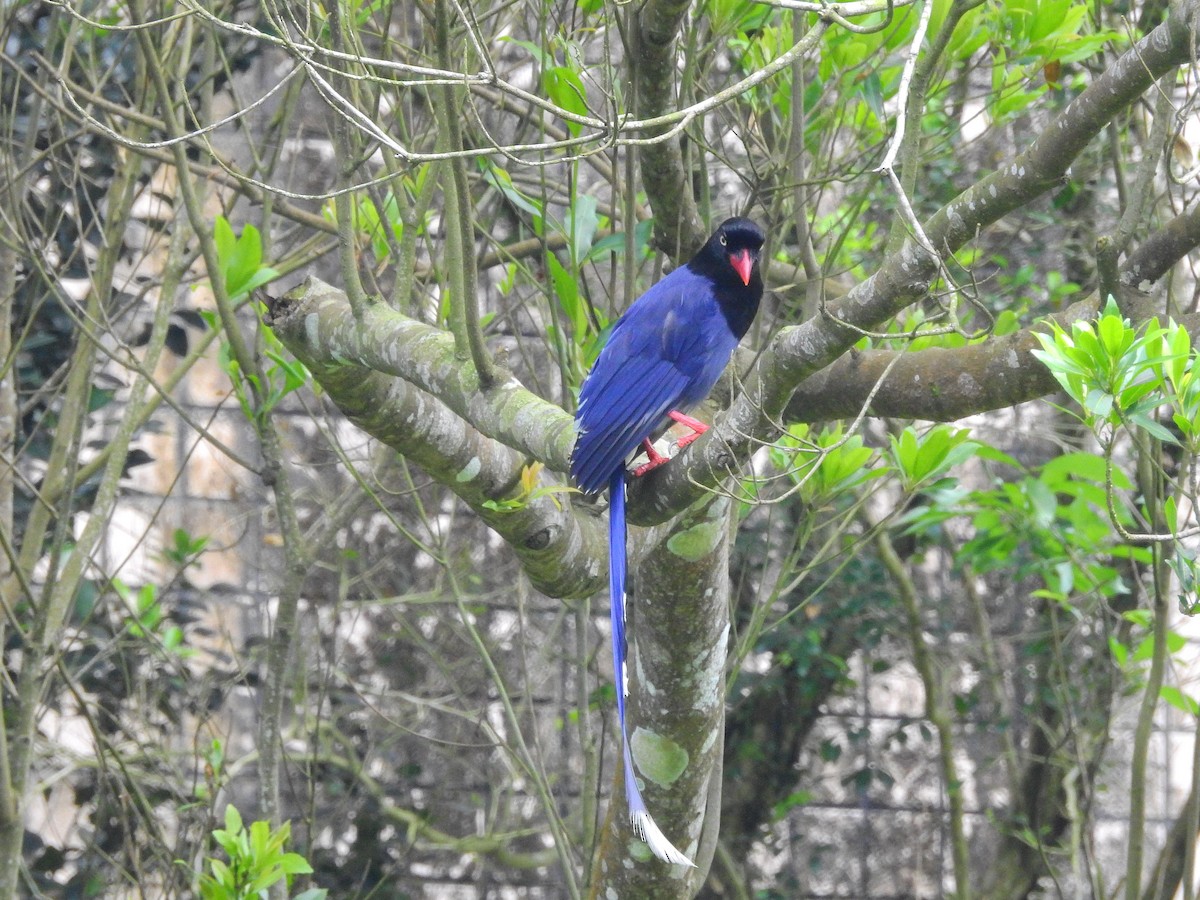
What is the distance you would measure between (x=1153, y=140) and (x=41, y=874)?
3818mm

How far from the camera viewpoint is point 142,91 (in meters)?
3.79

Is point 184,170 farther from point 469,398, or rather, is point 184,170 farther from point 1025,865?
point 1025,865

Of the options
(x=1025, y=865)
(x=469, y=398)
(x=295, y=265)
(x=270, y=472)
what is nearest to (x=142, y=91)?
(x=295, y=265)

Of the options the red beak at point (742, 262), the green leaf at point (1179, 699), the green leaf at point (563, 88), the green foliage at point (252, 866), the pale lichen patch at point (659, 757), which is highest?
the green leaf at point (563, 88)

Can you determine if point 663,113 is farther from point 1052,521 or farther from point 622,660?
point 1052,521

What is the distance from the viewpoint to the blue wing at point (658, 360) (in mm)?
2645

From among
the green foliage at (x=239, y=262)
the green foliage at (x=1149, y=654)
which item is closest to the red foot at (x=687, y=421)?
A: the green foliage at (x=239, y=262)

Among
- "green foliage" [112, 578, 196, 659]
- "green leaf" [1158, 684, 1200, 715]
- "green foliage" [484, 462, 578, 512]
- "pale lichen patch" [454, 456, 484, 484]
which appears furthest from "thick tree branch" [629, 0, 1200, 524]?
"green foliage" [112, 578, 196, 659]

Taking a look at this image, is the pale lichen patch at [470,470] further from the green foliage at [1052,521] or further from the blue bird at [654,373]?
the green foliage at [1052,521]


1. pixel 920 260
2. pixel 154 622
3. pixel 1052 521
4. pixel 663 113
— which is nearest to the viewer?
pixel 920 260

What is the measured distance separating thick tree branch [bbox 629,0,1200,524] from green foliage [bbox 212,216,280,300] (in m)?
1.31

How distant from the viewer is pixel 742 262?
3053 mm

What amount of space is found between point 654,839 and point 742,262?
1.33 m

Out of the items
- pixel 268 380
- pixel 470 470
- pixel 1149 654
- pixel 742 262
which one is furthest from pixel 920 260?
pixel 1149 654
